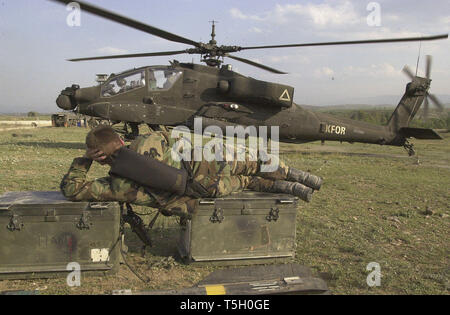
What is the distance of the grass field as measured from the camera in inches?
138

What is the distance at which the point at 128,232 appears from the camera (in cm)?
487

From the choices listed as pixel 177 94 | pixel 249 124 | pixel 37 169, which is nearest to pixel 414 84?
pixel 249 124

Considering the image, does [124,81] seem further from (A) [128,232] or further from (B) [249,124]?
(A) [128,232]

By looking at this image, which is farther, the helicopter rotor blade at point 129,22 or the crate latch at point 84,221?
the helicopter rotor blade at point 129,22

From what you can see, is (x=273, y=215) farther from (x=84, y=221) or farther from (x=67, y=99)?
(x=67, y=99)

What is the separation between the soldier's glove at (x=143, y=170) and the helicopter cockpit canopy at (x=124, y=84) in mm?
7634

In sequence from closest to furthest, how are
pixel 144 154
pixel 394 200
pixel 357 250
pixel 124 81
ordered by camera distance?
pixel 144 154 → pixel 357 250 → pixel 394 200 → pixel 124 81

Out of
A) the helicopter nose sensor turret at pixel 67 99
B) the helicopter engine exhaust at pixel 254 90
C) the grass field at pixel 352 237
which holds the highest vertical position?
the helicopter engine exhaust at pixel 254 90

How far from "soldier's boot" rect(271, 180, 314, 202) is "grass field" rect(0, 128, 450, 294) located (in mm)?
784

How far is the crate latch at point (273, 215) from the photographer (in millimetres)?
3926

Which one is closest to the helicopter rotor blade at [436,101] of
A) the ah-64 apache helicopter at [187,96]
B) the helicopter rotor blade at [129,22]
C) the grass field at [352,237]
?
the grass field at [352,237]

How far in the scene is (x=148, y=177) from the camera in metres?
3.44

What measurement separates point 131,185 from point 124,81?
7931 millimetres

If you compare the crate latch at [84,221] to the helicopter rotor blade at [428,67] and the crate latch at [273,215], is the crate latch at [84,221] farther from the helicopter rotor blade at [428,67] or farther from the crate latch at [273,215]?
the helicopter rotor blade at [428,67]
